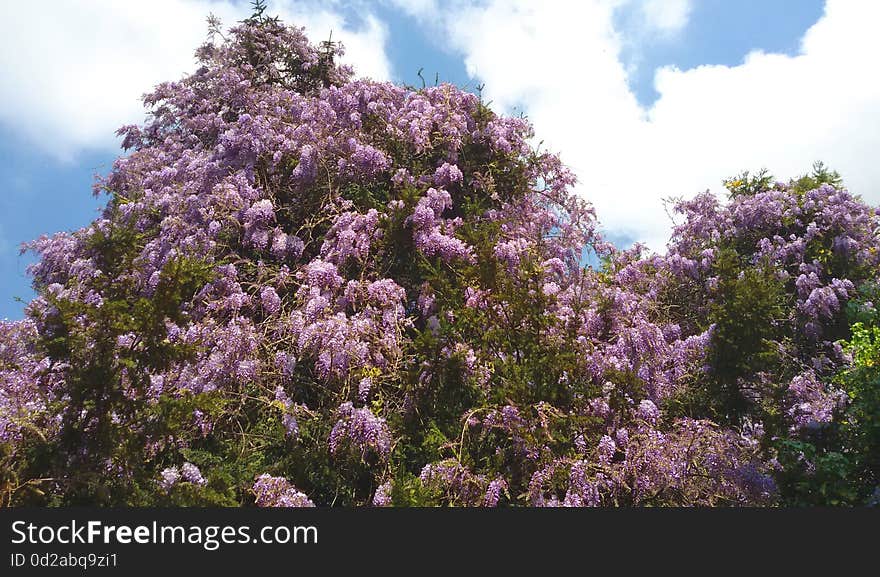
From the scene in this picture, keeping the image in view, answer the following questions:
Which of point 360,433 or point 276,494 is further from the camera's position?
point 360,433

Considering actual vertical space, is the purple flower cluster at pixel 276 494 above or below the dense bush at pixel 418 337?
below

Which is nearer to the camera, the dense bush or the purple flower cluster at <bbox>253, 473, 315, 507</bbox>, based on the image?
the dense bush

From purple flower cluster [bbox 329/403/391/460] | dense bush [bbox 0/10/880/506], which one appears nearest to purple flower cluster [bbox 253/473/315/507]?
dense bush [bbox 0/10/880/506]

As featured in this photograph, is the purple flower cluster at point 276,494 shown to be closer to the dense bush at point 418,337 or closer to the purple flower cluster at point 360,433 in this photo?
the dense bush at point 418,337

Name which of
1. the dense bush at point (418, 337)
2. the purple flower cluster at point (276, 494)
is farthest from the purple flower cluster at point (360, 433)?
the purple flower cluster at point (276, 494)

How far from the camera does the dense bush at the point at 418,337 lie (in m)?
6.37

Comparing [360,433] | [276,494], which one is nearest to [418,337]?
[360,433]

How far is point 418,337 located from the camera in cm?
780

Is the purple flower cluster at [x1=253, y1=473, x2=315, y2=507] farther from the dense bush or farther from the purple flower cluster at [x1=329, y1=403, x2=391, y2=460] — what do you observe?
the purple flower cluster at [x1=329, y1=403, x2=391, y2=460]

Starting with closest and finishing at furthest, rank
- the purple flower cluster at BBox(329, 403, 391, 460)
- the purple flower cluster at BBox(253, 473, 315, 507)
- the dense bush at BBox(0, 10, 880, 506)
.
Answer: the dense bush at BBox(0, 10, 880, 506) → the purple flower cluster at BBox(253, 473, 315, 507) → the purple flower cluster at BBox(329, 403, 391, 460)

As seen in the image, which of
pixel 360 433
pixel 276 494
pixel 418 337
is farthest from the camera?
pixel 418 337

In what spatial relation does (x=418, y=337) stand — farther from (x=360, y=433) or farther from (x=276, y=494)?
(x=276, y=494)

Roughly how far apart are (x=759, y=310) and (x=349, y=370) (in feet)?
18.7

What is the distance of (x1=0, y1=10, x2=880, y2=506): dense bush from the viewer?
251 inches
